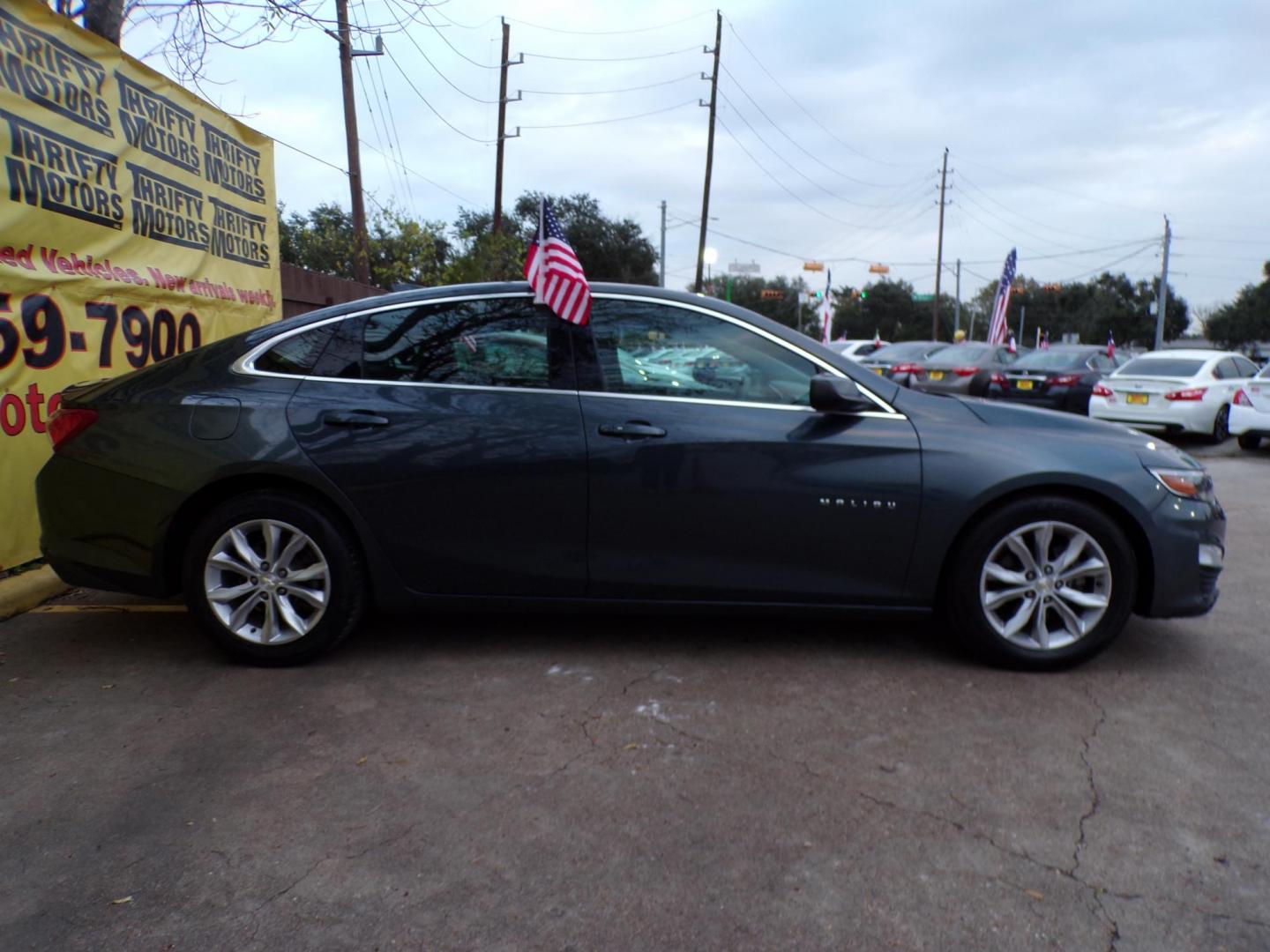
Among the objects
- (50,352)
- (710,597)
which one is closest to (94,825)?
(710,597)

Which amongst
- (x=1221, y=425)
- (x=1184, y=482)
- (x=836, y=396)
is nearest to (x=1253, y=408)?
(x=1221, y=425)

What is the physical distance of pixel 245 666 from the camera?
Result: 4090 millimetres

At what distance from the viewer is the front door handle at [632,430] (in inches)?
155

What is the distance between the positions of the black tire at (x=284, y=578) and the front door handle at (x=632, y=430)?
3.75 ft

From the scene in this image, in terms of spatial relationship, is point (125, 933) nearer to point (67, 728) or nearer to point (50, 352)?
point (67, 728)

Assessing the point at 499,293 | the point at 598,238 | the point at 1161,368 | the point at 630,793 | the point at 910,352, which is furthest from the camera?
the point at 598,238

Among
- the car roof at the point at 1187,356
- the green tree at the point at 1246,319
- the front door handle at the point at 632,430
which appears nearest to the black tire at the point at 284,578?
the front door handle at the point at 632,430

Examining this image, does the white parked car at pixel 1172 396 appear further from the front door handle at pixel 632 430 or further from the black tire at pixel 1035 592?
the front door handle at pixel 632 430

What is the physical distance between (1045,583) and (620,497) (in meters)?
1.75

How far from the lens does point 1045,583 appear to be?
13.0ft

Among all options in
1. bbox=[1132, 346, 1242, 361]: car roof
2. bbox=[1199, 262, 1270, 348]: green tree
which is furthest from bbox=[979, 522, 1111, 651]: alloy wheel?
bbox=[1199, 262, 1270, 348]: green tree

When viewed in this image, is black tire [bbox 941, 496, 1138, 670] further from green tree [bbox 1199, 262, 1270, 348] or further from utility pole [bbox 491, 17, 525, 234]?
green tree [bbox 1199, 262, 1270, 348]

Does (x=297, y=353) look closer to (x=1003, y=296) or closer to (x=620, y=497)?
(x=620, y=497)

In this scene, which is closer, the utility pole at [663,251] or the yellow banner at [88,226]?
the yellow banner at [88,226]
